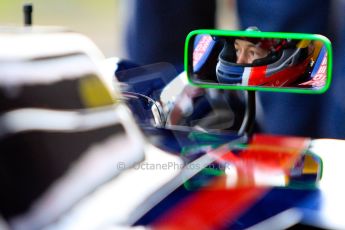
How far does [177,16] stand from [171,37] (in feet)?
Result: 0.33

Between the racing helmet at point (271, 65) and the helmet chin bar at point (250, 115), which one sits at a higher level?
the racing helmet at point (271, 65)

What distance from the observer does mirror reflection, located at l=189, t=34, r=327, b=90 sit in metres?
1.62

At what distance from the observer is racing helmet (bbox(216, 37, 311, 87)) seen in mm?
1635

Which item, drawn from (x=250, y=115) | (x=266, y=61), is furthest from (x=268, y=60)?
(x=250, y=115)

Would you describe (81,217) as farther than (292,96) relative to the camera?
No

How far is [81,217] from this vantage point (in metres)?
0.92

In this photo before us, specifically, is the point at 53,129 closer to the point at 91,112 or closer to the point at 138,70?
the point at 91,112

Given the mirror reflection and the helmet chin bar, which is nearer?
the mirror reflection

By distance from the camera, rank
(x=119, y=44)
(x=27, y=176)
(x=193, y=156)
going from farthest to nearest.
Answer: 1. (x=119, y=44)
2. (x=193, y=156)
3. (x=27, y=176)

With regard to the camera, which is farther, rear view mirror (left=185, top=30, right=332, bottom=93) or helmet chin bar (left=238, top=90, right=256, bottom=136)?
helmet chin bar (left=238, top=90, right=256, bottom=136)

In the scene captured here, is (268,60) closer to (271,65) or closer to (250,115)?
(271,65)

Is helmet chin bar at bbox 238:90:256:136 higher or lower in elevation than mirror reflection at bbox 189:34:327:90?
lower

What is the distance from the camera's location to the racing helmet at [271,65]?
5.36 feet

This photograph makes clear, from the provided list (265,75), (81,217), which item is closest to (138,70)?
(265,75)
